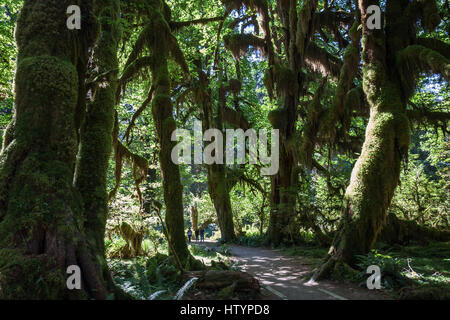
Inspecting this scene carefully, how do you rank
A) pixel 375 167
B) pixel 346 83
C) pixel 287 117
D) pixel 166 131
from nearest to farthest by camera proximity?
1. pixel 375 167
2. pixel 166 131
3. pixel 346 83
4. pixel 287 117

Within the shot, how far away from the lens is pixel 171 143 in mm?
9000

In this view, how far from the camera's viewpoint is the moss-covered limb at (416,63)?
6797 millimetres

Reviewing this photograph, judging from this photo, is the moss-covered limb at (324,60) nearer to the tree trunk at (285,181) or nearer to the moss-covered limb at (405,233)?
the tree trunk at (285,181)

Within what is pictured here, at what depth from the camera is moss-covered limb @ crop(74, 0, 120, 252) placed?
5.24 meters

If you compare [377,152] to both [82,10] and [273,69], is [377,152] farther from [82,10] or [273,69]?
[273,69]

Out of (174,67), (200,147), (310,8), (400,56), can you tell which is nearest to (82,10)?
(174,67)

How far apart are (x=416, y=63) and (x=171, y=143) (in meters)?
7.20

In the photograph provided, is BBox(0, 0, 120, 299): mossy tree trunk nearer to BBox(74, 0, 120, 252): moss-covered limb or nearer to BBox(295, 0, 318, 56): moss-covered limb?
BBox(74, 0, 120, 252): moss-covered limb

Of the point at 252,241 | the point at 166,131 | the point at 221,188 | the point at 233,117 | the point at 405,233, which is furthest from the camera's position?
the point at 233,117

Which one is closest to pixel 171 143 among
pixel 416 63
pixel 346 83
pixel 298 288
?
pixel 298 288

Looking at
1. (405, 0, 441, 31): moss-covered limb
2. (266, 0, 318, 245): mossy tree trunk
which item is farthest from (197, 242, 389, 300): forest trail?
(405, 0, 441, 31): moss-covered limb

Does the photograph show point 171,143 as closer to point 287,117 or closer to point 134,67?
point 134,67

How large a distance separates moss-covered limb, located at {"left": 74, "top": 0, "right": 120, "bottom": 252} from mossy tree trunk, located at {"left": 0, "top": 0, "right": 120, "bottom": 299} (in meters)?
0.48
